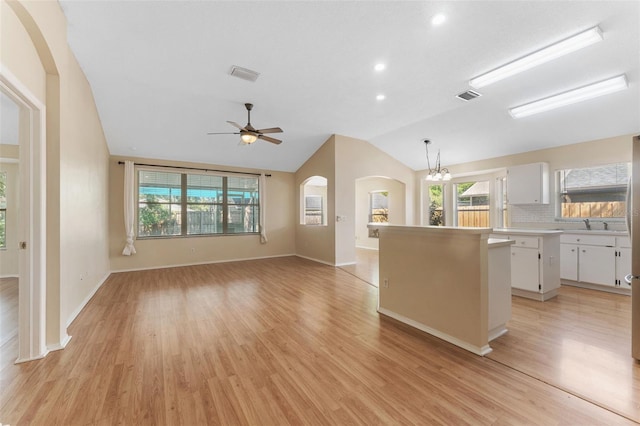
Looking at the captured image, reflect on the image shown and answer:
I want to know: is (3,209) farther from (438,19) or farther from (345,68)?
(438,19)

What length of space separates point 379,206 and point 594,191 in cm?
526

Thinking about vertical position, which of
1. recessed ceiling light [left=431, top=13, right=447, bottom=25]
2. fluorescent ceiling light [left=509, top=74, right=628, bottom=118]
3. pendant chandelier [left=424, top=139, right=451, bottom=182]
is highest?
recessed ceiling light [left=431, top=13, right=447, bottom=25]

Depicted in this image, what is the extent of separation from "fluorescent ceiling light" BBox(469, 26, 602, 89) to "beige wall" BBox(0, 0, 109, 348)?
16.0 feet

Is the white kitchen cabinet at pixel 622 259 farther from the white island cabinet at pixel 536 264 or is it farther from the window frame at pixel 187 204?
the window frame at pixel 187 204

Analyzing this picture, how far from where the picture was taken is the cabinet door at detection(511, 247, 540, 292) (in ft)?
12.0

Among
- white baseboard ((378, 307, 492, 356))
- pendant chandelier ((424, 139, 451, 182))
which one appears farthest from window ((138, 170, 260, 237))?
white baseboard ((378, 307, 492, 356))

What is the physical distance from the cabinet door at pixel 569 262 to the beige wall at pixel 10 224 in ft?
33.3

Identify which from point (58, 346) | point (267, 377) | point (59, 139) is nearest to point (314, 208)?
point (59, 139)

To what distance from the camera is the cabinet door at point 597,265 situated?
4000 millimetres

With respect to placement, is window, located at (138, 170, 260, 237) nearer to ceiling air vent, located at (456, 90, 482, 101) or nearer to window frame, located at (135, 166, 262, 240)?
window frame, located at (135, 166, 262, 240)

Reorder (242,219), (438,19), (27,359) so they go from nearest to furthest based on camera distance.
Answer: (27,359) < (438,19) < (242,219)

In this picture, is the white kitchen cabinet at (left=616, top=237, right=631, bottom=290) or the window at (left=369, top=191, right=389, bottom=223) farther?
the window at (left=369, top=191, right=389, bottom=223)

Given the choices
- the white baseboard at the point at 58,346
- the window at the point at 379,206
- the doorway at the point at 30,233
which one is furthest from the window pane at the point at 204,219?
the window at the point at 379,206

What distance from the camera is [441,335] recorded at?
8.54 feet
